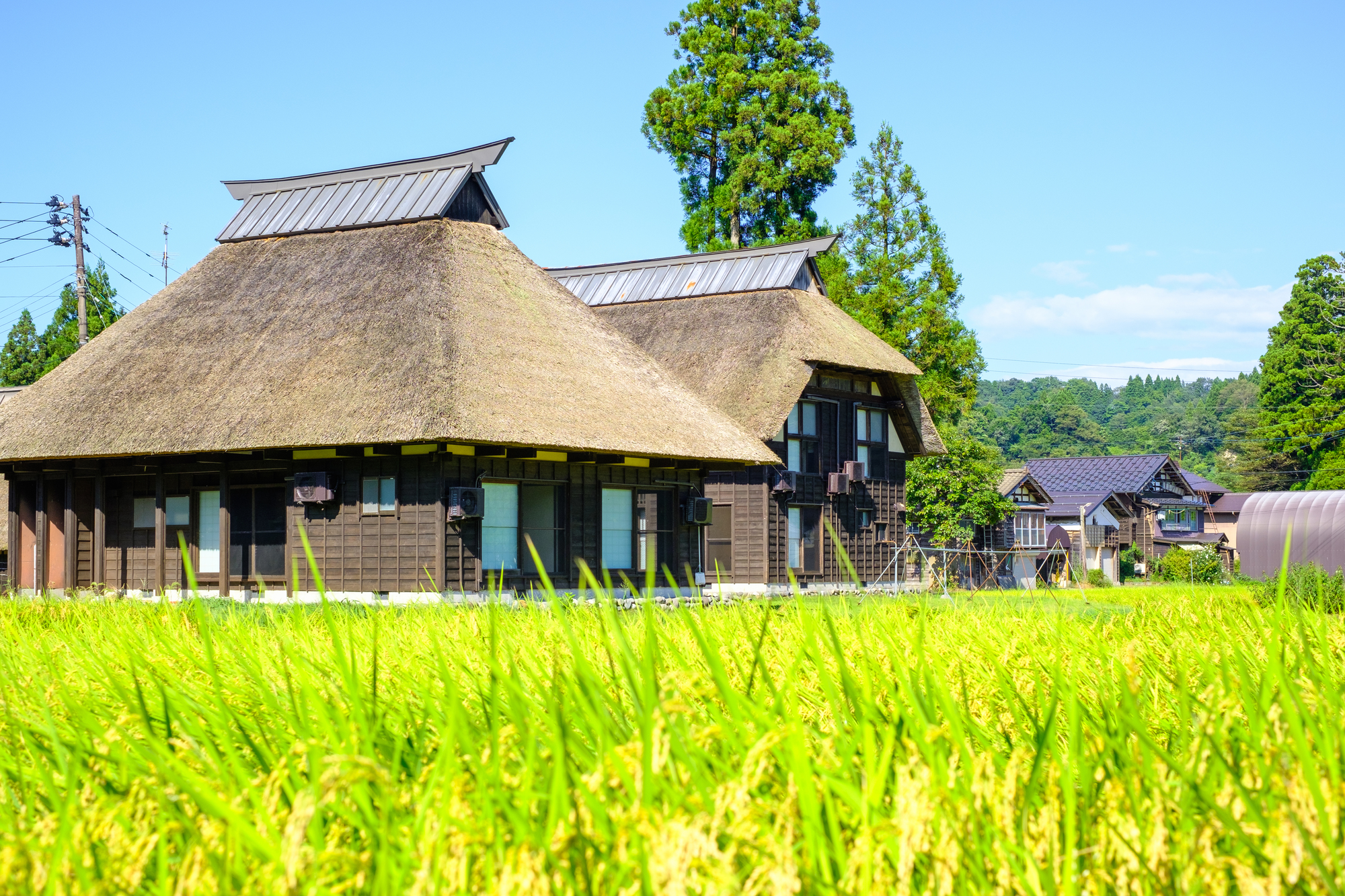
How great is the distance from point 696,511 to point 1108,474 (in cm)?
3656

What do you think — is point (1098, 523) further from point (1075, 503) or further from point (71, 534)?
point (71, 534)

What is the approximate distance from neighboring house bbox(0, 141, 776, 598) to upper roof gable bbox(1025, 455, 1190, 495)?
3509cm

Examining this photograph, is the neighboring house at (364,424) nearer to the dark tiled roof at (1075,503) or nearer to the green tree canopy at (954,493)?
the green tree canopy at (954,493)

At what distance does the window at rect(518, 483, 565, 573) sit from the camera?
18.1 meters

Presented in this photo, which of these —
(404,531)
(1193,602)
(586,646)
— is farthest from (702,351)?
(586,646)

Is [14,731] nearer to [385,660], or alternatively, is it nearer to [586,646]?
[385,660]

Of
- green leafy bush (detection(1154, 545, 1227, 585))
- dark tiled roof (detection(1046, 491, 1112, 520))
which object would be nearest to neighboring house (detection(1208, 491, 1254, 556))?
dark tiled roof (detection(1046, 491, 1112, 520))

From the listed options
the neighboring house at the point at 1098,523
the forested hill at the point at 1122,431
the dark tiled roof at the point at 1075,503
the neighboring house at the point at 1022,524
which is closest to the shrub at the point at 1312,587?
the neighboring house at the point at 1022,524

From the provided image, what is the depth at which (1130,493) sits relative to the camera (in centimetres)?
5062

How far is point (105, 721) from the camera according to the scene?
12.6ft

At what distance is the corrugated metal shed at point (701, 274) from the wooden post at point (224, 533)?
10443 millimetres

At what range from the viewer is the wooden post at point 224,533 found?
57.2 feet

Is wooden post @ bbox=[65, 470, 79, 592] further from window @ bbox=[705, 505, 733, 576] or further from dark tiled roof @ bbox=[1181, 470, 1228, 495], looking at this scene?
dark tiled roof @ bbox=[1181, 470, 1228, 495]

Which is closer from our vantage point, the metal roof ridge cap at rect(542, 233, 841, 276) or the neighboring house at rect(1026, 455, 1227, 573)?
the metal roof ridge cap at rect(542, 233, 841, 276)
